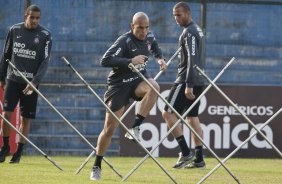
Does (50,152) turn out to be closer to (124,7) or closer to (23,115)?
(124,7)

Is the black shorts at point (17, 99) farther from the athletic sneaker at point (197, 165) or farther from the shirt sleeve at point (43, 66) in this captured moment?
the athletic sneaker at point (197, 165)

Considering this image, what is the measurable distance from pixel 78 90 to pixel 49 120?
805 millimetres

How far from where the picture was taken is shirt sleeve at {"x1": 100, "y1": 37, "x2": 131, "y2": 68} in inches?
531

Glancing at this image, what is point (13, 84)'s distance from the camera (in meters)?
16.1

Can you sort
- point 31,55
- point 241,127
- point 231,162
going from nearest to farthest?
point 31,55 < point 231,162 < point 241,127

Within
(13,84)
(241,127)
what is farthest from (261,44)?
(13,84)

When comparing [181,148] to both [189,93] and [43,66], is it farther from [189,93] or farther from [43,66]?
[43,66]

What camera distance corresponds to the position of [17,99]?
639 inches

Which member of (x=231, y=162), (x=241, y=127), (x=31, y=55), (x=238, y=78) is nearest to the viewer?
(x=31, y=55)

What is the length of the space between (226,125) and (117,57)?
23.3 feet

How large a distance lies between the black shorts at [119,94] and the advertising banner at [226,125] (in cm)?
623

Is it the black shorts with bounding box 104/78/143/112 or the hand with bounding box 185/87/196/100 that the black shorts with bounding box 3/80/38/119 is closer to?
the hand with bounding box 185/87/196/100

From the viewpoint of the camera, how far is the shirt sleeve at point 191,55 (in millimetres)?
15594

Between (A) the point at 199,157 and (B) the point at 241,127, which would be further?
(B) the point at 241,127
